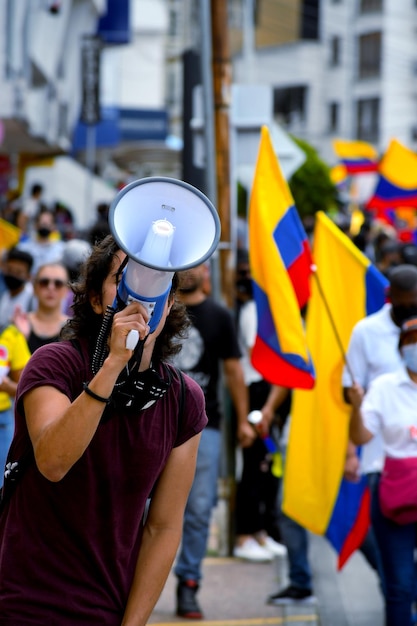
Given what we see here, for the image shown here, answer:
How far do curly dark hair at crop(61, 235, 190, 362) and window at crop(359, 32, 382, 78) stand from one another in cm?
6387

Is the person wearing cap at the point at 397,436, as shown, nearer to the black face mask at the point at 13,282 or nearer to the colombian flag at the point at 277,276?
the colombian flag at the point at 277,276

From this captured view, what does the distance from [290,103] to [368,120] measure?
435cm

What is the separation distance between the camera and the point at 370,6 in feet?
216

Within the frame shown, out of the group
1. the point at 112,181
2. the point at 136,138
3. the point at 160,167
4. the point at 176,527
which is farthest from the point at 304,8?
the point at 176,527

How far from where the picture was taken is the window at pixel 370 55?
216 ft

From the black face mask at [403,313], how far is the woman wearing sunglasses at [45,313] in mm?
1827

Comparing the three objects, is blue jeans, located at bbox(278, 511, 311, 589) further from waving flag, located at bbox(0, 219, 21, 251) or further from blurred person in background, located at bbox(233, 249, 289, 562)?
waving flag, located at bbox(0, 219, 21, 251)

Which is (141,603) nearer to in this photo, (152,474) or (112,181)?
(152,474)

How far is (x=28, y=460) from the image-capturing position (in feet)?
10.7

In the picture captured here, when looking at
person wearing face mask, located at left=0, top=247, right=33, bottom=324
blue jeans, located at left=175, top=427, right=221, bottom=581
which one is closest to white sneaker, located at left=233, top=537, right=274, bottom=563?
blue jeans, located at left=175, top=427, right=221, bottom=581

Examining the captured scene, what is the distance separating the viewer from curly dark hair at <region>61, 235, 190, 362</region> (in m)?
3.36

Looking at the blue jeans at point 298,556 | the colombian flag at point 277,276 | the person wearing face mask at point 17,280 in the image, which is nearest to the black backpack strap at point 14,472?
the colombian flag at point 277,276

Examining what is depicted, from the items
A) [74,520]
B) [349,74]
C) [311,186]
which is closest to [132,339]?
[74,520]

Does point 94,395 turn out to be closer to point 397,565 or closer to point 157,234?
point 157,234
